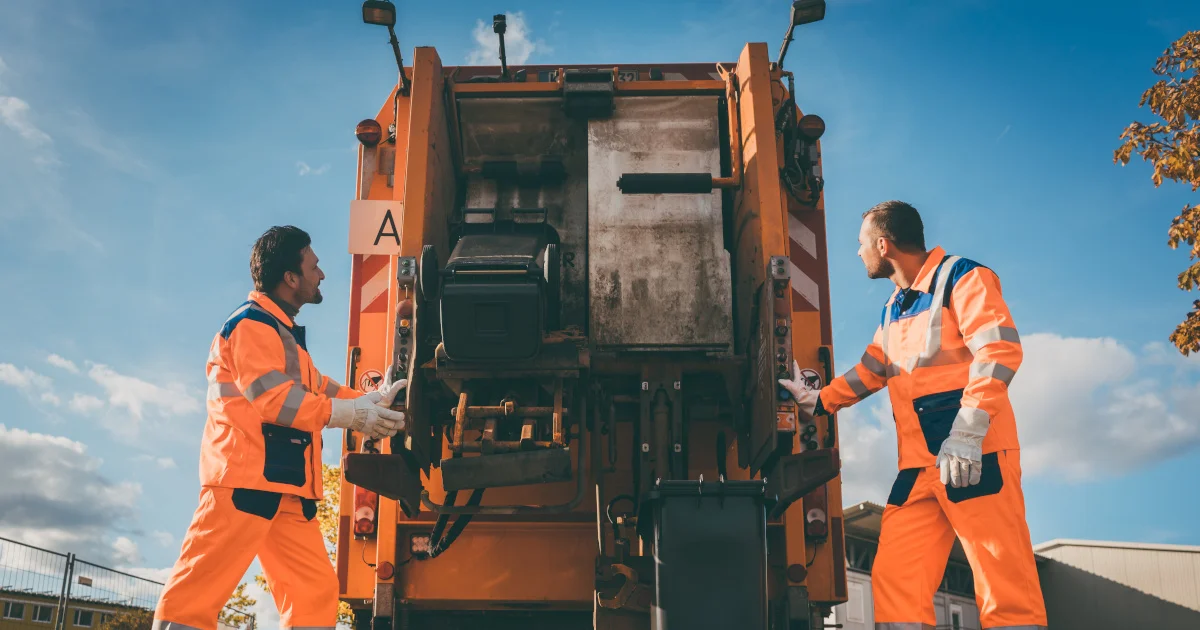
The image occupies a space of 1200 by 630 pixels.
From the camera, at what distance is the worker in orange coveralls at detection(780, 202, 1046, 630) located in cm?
293

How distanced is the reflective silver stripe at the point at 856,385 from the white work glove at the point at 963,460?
739mm

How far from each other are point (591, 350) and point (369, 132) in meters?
1.66

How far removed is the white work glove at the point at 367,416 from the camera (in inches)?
137

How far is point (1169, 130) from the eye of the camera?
7777mm

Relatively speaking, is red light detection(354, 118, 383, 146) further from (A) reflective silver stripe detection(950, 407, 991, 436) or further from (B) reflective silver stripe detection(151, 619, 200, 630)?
(A) reflective silver stripe detection(950, 407, 991, 436)

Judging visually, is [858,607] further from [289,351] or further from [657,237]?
[289,351]

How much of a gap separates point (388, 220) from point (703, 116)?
1.49 meters

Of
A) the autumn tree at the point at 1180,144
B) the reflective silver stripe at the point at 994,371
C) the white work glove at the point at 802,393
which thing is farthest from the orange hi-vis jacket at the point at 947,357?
the autumn tree at the point at 1180,144

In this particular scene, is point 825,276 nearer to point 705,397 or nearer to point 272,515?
point 705,397

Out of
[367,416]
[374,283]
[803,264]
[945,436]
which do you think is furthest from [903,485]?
[374,283]

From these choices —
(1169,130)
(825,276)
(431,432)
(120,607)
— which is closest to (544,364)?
(431,432)

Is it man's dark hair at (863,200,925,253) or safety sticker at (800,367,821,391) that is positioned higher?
man's dark hair at (863,200,925,253)

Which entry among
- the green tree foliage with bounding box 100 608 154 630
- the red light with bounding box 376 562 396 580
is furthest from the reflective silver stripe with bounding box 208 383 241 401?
the green tree foliage with bounding box 100 608 154 630

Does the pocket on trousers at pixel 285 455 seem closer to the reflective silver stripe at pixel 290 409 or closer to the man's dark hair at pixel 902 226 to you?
the reflective silver stripe at pixel 290 409
